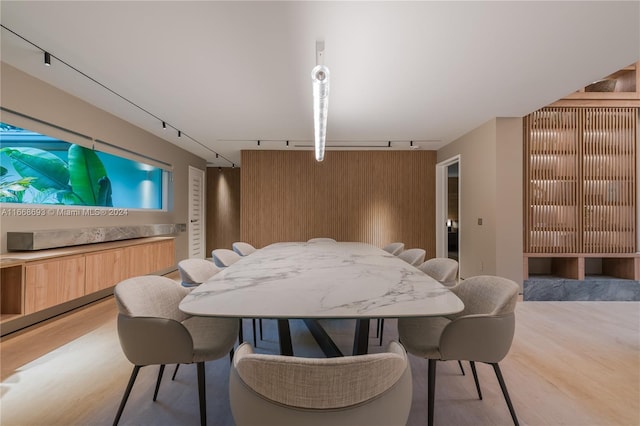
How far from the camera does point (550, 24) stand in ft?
7.66

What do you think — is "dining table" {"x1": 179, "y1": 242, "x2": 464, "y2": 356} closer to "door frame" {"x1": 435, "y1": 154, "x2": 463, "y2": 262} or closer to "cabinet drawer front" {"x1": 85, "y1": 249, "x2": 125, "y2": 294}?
"cabinet drawer front" {"x1": 85, "y1": 249, "x2": 125, "y2": 294}

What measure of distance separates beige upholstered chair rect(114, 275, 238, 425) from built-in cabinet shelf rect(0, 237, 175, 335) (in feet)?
5.74

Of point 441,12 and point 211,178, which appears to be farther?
Result: point 211,178

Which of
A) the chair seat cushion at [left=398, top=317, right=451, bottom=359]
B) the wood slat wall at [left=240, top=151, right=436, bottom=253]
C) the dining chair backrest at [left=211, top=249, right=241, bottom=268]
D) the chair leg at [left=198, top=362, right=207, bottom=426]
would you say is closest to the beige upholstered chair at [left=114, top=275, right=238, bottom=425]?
the chair leg at [left=198, top=362, right=207, bottom=426]

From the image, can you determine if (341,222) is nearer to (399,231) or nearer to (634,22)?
(399,231)

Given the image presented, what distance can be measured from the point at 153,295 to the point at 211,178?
8162 millimetres

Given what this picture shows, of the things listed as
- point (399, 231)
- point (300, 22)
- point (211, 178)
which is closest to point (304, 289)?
point (300, 22)

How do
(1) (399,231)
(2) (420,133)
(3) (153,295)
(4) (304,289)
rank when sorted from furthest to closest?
(1) (399,231), (2) (420,133), (3) (153,295), (4) (304,289)

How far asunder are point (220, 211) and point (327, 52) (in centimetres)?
747

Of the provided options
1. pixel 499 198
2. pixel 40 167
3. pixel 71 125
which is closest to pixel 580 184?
pixel 499 198

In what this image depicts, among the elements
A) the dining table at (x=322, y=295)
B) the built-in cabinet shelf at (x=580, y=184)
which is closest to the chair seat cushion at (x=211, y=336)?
the dining table at (x=322, y=295)

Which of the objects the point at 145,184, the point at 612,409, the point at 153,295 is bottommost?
the point at 612,409

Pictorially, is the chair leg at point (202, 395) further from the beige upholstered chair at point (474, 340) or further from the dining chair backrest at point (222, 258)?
the dining chair backrest at point (222, 258)

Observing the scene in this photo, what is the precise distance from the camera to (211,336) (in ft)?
5.84
